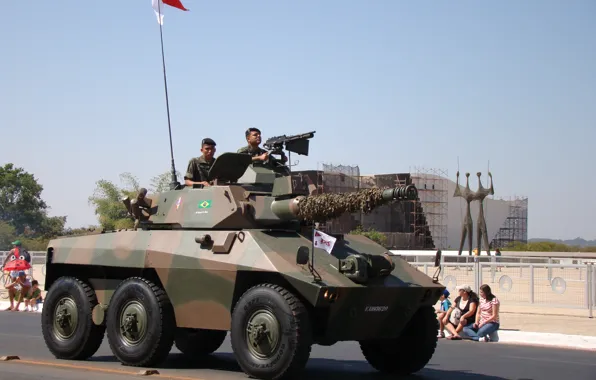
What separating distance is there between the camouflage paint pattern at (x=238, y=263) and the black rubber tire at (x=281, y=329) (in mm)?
204

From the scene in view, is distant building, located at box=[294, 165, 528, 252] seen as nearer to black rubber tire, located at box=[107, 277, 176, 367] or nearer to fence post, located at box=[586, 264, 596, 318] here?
fence post, located at box=[586, 264, 596, 318]

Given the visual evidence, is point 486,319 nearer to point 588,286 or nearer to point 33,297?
point 588,286

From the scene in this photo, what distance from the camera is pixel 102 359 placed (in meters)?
13.3

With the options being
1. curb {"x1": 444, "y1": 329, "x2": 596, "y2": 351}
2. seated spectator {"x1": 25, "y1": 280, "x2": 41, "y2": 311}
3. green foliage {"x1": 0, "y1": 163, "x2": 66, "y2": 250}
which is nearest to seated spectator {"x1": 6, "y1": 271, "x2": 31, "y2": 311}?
seated spectator {"x1": 25, "y1": 280, "x2": 41, "y2": 311}

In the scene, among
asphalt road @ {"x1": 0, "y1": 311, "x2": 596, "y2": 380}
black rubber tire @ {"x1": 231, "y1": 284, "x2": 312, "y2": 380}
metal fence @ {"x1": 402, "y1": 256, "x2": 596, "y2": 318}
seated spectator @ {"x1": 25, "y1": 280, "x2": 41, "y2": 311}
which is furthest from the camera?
seated spectator @ {"x1": 25, "y1": 280, "x2": 41, "y2": 311}

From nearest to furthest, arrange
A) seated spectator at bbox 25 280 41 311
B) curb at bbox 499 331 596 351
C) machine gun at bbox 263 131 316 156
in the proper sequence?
machine gun at bbox 263 131 316 156
curb at bbox 499 331 596 351
seated spectator at bbox 25 280 41 311

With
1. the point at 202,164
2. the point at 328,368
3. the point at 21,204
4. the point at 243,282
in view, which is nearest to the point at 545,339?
the point at 328,368

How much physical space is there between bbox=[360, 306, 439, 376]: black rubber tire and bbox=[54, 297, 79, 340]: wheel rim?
422cm

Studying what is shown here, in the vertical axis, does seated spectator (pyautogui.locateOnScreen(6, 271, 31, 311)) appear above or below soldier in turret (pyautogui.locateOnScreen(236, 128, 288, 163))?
below

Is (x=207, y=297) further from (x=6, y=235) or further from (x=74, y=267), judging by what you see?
(x=6, y=235)

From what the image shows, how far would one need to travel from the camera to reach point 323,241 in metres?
11.0

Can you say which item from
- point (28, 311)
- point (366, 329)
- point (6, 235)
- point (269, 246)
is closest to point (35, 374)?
point (269, 246)

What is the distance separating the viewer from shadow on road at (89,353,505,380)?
11686 mm

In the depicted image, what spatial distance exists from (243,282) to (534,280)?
13.1 m
